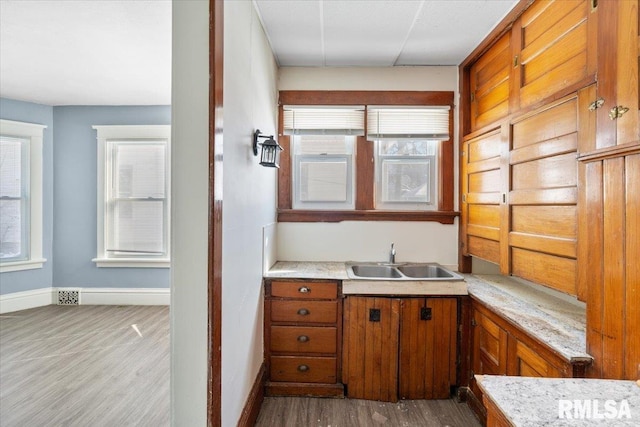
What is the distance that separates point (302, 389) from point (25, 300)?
390cm

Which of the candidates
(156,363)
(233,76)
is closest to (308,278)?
(233,76)

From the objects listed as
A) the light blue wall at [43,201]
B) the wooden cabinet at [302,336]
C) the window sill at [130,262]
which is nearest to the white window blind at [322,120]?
the wooden cabinet at [302,336]

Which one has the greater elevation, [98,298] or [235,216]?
[235,216]

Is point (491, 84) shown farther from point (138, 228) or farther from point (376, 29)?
point (138, 228)

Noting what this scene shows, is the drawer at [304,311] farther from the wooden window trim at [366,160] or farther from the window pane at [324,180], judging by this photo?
the window pane at [324,180]

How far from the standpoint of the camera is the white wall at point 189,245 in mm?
1302

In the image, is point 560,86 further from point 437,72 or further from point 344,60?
point 344,60

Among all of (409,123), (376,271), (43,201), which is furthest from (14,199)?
(409,123)

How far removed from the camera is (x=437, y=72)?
295 cm

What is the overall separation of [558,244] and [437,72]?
1961mm

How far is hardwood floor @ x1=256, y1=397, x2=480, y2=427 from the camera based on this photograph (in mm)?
2062

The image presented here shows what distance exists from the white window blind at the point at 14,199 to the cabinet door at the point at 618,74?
18.0ft

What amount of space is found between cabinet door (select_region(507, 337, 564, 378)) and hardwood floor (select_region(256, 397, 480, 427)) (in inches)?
24.5

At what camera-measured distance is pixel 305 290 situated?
93.8 inches
